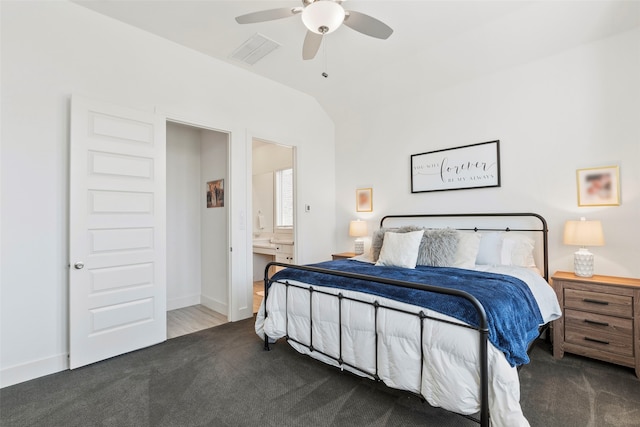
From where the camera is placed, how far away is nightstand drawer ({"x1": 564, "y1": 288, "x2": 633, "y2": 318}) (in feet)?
7.95

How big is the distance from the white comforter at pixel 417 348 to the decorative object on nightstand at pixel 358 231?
2046mm

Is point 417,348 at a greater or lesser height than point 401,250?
lesser

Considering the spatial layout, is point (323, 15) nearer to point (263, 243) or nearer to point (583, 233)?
point (583, 233)

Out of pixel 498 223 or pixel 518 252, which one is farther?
pixel 498 223

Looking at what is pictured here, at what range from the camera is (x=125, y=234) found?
2.84m

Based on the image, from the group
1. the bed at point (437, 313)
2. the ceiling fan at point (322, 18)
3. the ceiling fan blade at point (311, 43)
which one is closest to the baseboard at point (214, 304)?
the bed at point (437, 313)

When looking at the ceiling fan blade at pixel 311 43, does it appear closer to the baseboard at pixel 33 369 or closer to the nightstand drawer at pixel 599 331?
the nightstand drawer at pixel 599 331

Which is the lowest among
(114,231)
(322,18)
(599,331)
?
(599,331)

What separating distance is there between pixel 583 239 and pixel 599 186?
580mm

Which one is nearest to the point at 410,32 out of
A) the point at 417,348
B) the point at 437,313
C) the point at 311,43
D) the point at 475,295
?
the point at 311,43

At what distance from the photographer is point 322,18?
2.05m

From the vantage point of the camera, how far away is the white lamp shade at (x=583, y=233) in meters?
2.63

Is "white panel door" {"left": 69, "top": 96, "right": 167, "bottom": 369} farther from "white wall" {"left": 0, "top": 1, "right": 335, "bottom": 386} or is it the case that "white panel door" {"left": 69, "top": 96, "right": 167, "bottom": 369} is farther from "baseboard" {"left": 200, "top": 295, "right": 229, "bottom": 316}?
"baseboard" {"left": 200, "top": 295, "right": 229, "bottom": 316}

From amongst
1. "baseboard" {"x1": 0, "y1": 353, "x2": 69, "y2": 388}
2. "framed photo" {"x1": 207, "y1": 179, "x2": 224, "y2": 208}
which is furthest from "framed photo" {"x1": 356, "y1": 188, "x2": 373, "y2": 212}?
"baseboard" {"x1": 0, "y1": 353, "x2": 69, "y2": 388}
